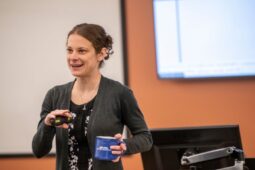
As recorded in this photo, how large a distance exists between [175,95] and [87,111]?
1285mm

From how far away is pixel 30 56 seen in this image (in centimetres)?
282

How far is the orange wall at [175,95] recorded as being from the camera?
8.82 feet

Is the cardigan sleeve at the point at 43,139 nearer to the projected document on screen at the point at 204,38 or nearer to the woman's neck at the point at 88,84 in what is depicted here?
the woman's neck at the point at 88,84

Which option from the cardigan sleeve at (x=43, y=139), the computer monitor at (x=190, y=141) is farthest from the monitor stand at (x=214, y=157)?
the cardigan sleeve at (x=43, y=139)

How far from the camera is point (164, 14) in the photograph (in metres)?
2.64

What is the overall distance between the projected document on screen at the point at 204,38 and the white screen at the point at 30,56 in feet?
1.31

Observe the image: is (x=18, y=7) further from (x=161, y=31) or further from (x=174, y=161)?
(x=174, y=161)

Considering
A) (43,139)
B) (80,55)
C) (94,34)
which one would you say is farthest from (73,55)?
(43,139)

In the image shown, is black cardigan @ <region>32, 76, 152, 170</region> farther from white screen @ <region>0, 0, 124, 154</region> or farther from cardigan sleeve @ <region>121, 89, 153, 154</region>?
white screen @ <region>0, 0, 124, 154</region>

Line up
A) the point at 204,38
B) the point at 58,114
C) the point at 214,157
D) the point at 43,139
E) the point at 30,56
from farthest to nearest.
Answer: the point at 30,56
the point at 204,38
the point at 43,139
the point at 58,114
the point at 214,157

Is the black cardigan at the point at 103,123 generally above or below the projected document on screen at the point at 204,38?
below

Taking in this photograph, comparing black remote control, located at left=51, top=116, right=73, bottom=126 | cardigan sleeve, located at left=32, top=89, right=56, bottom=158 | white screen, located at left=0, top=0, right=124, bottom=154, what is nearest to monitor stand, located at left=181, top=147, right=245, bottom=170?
black remote control, located at left=51, top=116, right=73, bottom=126

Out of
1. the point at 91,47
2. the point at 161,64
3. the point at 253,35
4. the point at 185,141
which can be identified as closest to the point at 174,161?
the point at 185,141

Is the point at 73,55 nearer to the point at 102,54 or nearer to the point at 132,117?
the point at 102,54
